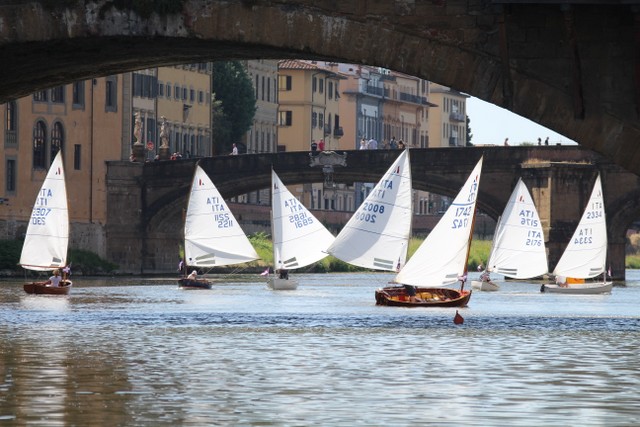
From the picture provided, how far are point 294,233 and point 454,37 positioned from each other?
56933 millimetres

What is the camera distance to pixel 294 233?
93.2 metres

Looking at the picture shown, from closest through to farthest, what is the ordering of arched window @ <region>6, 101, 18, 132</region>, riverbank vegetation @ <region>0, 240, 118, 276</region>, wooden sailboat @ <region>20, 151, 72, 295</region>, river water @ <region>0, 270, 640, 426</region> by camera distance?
1. river water @ <region>0, 270, 640, 426</region>
2. wooden sailboat @ <region>20, 151, 72, 295</region>
3. riverbank vegetation @ <region>0, 240, 118, 276</region>
4. arched window @ <region>6, 101, 18, 132</region>

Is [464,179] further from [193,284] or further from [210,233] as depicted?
[193,284]

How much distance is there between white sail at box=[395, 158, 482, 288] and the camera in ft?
240

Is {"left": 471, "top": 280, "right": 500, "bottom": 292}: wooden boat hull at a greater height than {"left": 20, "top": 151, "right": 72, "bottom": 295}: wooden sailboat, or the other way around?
{"left": 20, "top": 151, "right": 72, "bottom": 295}: wooden sailboat

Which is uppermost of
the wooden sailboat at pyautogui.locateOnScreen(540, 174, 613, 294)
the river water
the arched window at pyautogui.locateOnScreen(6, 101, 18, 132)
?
the arched window at pyautogui.locateOnScreen(6, 101, 18, 132)

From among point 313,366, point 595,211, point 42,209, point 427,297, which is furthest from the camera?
point 595,211

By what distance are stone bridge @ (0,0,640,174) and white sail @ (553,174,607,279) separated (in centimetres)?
6055

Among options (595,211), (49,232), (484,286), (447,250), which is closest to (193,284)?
(49,232)

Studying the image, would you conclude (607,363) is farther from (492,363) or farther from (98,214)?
(98,214)

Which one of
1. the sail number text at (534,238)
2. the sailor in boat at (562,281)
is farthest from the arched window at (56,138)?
the sailor in boat at (562,281)

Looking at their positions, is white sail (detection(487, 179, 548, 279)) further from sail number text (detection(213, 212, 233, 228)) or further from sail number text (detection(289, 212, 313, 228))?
sail number text (detection(213, 212, 233, 228))

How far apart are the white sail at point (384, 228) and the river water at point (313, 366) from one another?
7614 millimetres

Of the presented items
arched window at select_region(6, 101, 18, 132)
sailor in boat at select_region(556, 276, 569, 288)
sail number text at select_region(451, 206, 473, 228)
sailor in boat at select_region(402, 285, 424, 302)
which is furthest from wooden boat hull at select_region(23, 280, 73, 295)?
arched window at select_region(6, 101, 18, 132)
